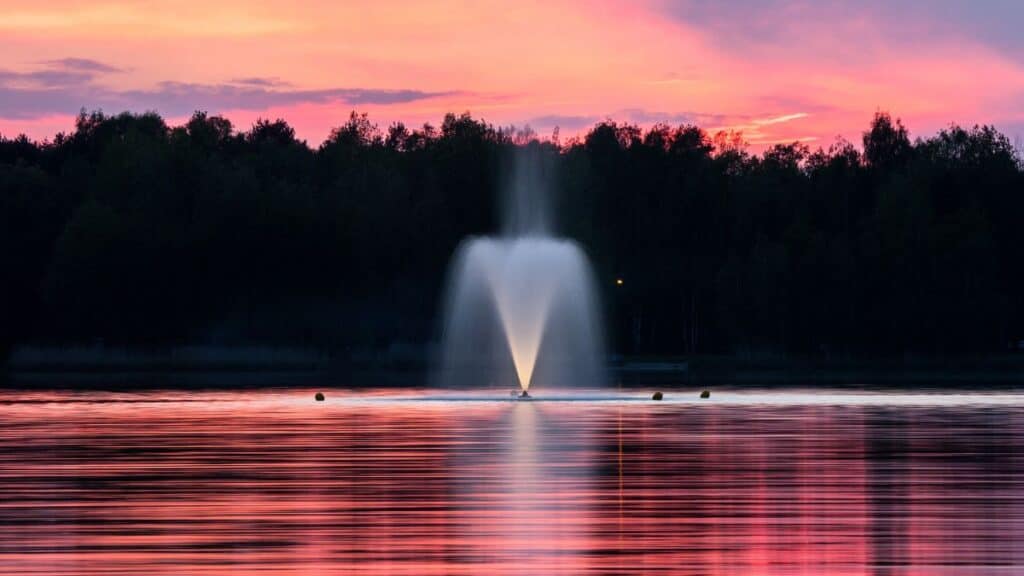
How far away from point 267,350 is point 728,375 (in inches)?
1686

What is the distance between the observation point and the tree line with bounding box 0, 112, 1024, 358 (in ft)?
459

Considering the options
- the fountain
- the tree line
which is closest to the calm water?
the fountain

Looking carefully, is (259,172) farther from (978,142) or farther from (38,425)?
(38,425)

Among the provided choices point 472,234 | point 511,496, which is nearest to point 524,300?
point 511,496

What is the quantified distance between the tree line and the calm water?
8849 centimetres

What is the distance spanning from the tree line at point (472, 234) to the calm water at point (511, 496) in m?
88.5

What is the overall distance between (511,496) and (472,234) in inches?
4950

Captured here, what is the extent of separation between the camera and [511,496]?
28.0 meters

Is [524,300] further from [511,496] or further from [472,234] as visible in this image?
[472,234]

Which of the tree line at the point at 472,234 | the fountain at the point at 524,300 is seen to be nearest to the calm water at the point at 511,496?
the fountain at the point at 524,300

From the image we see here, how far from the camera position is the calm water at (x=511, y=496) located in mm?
20750

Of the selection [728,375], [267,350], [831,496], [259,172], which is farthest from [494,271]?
[259,172]

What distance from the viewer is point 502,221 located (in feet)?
505

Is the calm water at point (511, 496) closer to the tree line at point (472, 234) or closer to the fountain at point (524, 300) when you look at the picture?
the fountain at point (524, 300)
